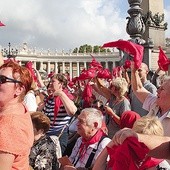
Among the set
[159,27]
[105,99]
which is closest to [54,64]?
[159,27]

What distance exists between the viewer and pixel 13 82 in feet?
10.3

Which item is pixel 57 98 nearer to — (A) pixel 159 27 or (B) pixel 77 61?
(A) pixel 159 27

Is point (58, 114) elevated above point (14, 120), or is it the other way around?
point (14, 120)

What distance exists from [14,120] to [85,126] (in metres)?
1.85

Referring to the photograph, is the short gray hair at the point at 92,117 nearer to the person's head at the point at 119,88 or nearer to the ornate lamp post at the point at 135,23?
the person's head at the point at 119,88

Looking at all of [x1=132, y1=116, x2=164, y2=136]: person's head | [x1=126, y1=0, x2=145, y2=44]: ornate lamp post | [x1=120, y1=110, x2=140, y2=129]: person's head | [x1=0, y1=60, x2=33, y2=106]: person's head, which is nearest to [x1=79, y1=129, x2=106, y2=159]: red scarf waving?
[x1=120, y1=110, x2=140, y2=129]: person's head

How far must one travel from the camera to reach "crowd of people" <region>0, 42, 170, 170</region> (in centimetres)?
275

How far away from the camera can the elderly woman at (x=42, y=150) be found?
4.78 metres

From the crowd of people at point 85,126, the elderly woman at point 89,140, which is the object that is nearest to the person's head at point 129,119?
the crowd of people at point 85,126

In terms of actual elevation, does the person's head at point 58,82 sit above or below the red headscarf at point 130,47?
below

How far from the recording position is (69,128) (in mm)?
7168

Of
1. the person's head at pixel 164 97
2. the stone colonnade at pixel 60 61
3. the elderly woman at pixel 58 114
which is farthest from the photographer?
the stone colonnade at pixel 60 61

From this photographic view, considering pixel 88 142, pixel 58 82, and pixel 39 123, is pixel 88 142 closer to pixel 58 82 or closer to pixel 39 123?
pixel 39 123

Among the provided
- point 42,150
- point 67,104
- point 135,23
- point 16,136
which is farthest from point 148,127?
point 135,23
